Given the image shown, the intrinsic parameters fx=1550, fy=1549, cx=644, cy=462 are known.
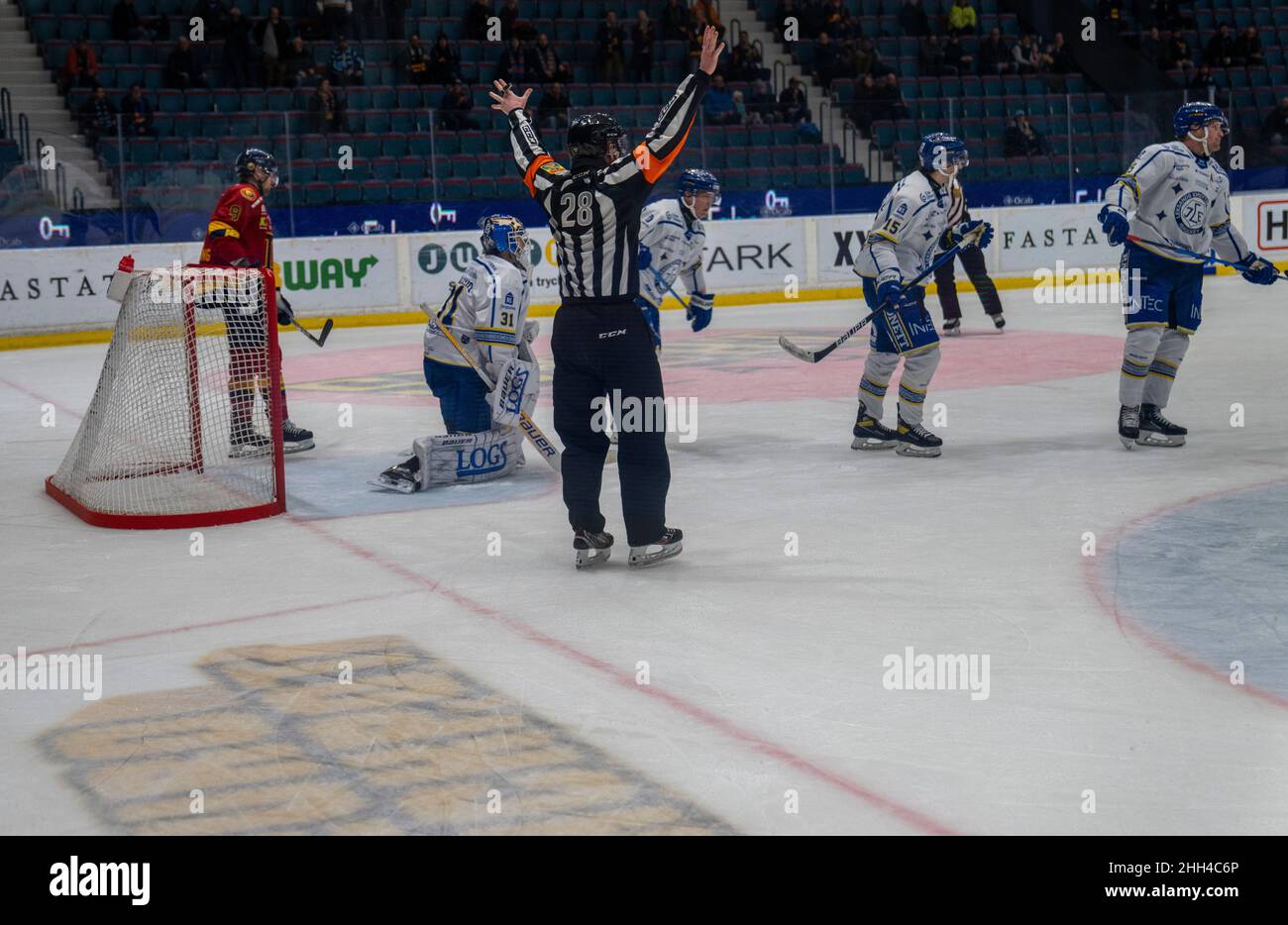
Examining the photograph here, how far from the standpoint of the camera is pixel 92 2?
55.1 ft

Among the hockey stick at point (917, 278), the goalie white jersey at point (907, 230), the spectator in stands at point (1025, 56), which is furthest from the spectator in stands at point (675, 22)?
the goalie white jersey at point (907, 230)

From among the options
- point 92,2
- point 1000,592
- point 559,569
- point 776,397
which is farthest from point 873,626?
point 92,2

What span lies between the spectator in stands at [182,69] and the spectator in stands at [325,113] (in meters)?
1.35

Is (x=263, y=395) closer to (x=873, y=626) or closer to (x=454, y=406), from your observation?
(x=454, y=406)

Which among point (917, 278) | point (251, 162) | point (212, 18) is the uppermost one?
point (212, 18)

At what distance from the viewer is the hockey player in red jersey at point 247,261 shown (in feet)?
24.1

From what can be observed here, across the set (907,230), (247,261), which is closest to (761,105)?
(907,230)

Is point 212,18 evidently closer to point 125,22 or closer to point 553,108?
point 125,22

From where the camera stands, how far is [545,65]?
17328 mm

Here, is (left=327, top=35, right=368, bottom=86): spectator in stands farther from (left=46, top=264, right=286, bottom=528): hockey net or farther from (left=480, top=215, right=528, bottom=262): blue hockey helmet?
(left=480, top=215, right=528, bottom=262): blue hockey helmet

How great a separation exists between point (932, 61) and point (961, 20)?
132cm

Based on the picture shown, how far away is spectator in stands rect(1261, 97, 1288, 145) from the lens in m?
17.9

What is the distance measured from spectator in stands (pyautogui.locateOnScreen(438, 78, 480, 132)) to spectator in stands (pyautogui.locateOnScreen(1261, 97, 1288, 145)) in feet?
30.0

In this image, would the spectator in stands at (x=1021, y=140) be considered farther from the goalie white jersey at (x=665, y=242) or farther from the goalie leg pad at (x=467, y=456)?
the goalie leg pad at (x=467, y=456)
